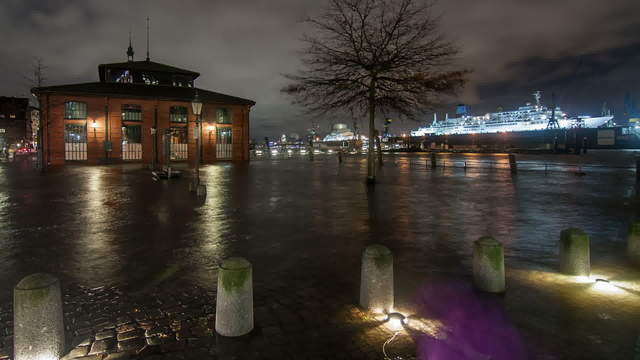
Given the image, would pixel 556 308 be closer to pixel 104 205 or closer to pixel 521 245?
pixel 521 245

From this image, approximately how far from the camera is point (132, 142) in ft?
130

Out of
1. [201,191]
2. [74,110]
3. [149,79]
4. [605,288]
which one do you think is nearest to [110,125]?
[74,110]

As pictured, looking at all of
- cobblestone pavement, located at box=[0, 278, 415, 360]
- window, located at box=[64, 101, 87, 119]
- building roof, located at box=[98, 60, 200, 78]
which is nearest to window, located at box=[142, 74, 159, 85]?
building roof, located at box=[98, 60, 200, 78]

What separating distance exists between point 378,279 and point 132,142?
39664mm

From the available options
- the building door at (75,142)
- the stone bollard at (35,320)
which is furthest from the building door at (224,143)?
the stone bollard at (35,320)

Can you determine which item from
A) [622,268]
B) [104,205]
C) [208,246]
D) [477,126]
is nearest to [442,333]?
[622,268]

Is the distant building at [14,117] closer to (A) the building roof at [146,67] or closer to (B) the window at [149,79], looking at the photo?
(A) the building roof at [146,67]

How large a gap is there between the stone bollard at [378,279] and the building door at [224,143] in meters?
40.4

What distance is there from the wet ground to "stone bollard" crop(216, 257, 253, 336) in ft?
0.50

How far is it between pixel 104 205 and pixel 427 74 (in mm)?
13812

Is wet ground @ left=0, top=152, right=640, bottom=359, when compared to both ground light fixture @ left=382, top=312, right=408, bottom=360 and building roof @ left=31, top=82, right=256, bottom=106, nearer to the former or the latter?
ground light fixture @ left=382, top=312, right=408, bottom=360

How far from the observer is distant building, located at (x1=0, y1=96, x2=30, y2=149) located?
122500 mm

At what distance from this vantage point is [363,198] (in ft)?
47.8

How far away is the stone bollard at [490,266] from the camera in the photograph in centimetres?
530
